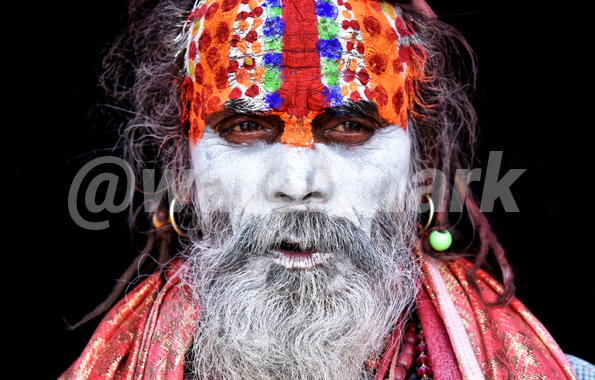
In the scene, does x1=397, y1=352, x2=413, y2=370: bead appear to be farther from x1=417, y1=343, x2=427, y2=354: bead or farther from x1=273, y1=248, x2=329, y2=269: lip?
x1=273, y1=248, x2=329, y2=269: lip

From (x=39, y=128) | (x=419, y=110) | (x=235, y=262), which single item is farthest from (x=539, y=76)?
(x=39, y=128)

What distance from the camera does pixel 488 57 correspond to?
258 centimetres

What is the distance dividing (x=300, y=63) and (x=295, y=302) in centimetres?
74

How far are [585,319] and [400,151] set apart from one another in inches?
59.2

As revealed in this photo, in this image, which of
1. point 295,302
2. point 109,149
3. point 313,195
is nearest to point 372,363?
point 295,302

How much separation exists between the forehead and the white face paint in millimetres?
94

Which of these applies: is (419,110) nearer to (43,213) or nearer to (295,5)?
(295,5)

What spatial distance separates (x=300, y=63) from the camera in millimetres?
1629

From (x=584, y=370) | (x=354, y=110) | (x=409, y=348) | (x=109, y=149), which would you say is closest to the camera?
(x=354, y=110)

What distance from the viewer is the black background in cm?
244

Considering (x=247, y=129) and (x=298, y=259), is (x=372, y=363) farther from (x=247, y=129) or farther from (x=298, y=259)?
(x=247, y=129)

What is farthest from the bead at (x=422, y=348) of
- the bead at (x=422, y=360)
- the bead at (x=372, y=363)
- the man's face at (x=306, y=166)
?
the man's face at (x=306, y=166)

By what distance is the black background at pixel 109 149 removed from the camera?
2438 mm

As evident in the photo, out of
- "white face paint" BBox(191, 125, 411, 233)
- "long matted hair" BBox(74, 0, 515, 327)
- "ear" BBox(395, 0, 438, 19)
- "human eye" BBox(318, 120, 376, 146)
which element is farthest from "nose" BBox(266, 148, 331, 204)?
"ear" BBox(395, 0, 438, 19)
